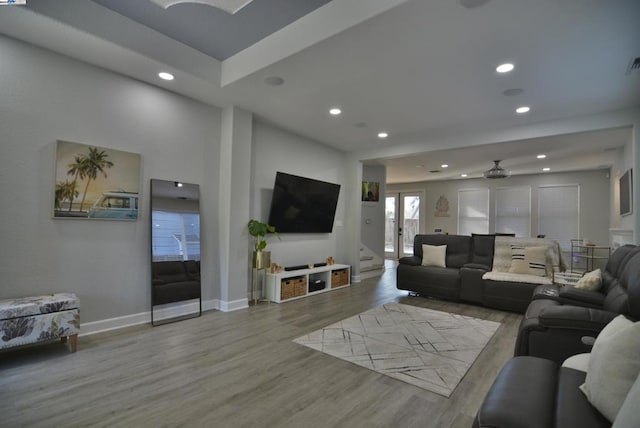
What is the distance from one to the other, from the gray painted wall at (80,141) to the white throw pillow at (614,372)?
3900mm

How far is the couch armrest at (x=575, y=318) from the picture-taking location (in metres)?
2.05

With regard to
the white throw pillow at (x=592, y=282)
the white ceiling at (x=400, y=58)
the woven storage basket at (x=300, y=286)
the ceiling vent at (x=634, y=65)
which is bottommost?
the woven storage basket at (x=300, y=286)

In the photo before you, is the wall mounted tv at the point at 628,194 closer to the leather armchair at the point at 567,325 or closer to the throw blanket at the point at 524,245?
the throw blanket at the point at 524,245

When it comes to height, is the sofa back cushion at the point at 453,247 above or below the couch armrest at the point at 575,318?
above

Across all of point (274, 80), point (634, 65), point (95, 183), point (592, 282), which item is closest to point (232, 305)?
point (95, 183)

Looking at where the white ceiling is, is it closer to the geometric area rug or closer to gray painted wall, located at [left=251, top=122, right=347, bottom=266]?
gray painted wall, located at [left=251, top=122, right=347, bottom=266]

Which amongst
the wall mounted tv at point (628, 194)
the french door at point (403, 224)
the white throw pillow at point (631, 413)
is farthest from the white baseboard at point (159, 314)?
the french door at point (403, 224)

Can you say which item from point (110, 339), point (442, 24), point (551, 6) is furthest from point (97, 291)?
point (551, 6)

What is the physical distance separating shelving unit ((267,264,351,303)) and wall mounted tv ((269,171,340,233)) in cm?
75

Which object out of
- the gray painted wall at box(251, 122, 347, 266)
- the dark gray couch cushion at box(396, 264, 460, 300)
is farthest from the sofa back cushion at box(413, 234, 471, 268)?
the gray painted wall at box(251, 122, 347, 266)

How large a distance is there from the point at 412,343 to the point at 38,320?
329 centimetres

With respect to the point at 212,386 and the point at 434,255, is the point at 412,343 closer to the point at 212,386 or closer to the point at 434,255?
the point at 212,386

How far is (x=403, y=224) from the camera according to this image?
11125 millimetres

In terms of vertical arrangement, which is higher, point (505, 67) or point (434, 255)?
point (505, 67)
